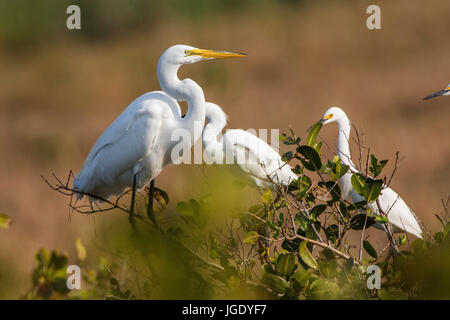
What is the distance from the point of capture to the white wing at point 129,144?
11.1ft

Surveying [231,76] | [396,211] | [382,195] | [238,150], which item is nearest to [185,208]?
[238,150]

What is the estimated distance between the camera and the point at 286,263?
89.2 inches

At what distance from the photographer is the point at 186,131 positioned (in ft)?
11.0

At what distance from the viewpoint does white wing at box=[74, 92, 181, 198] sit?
337 cm

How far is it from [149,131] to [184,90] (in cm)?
27

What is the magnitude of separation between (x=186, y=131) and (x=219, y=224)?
964mm

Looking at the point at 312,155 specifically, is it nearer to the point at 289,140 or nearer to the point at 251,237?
the point at 289,140

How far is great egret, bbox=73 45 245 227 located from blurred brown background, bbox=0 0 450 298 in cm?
308

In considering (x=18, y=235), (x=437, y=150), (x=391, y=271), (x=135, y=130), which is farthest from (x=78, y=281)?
(x=437, y=150)

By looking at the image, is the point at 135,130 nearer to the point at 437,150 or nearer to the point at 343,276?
the point at 343,276

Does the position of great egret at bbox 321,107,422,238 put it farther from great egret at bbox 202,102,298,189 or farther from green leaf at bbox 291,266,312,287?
green leaf at bbox 291,266,312,287

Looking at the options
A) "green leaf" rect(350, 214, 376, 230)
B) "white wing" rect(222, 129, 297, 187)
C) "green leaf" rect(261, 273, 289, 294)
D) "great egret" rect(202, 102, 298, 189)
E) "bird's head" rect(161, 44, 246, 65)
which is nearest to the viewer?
"green leaf" rect(261, 273, 289, 294)

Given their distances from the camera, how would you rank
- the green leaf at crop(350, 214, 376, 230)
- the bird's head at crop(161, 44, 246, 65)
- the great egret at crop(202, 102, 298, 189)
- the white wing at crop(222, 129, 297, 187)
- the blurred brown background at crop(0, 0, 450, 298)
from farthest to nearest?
1. the blurred brown background at crop(0, 0, 450, 298)
2. the white wing at crop(222, 129, 297, 187)
3. the great egret at crop(202, 102, 298, 189)
4. the bird's head at crop(161, 44, 246, 65)
5. the green leaf at crop(350, 214, 376, 230)

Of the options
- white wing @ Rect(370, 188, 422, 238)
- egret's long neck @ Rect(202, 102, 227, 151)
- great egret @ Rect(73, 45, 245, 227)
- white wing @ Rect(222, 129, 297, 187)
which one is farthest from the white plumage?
white wing @ Rect(370, 188, 422, 238)
